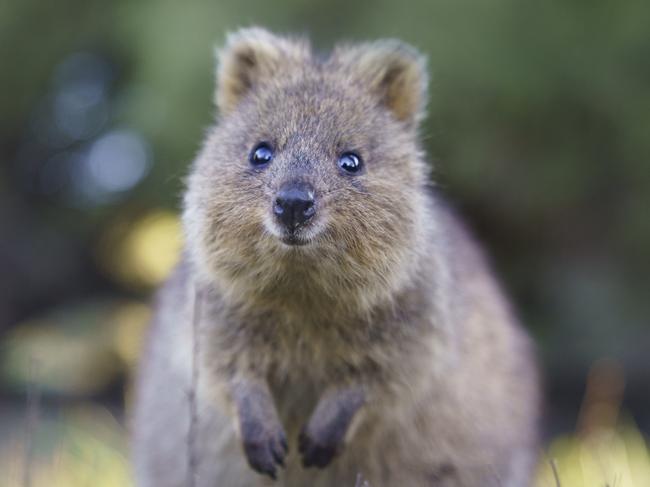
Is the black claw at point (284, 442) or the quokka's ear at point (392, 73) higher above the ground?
the quokka's ear at point (392, 73)

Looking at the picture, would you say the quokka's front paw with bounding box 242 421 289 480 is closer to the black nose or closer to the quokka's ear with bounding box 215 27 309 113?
the black nose

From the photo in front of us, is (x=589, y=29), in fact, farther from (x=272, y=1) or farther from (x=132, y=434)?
(x=132, y=434)

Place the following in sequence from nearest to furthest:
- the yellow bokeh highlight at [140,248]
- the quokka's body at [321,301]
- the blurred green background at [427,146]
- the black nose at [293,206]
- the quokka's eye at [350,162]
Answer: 1. the black nose at [293,206]
2. the quokka's body at [321,301]
3. the quokka's eye at [350,162]
4. the blurred green background at [427,146]
5. the yellow bokeh highlight at [140,248]

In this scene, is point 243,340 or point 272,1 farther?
point 272,1

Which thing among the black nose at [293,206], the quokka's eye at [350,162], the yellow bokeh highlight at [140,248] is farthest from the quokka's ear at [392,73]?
the yellow bokeh highlight at [140,248]

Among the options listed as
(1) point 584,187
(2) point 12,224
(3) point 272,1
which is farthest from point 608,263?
(2) point 12,224

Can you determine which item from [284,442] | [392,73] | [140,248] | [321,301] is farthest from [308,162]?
[140,248]

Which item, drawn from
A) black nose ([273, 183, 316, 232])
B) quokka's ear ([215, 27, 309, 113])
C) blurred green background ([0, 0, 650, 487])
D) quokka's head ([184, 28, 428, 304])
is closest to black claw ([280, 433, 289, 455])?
quokka's head ([184, 28, 428, 304])

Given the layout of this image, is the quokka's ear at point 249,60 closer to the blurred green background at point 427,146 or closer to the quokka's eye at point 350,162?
the quokka's eye at point 350,162

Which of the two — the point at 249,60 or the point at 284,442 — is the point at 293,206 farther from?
the point at 249,60
